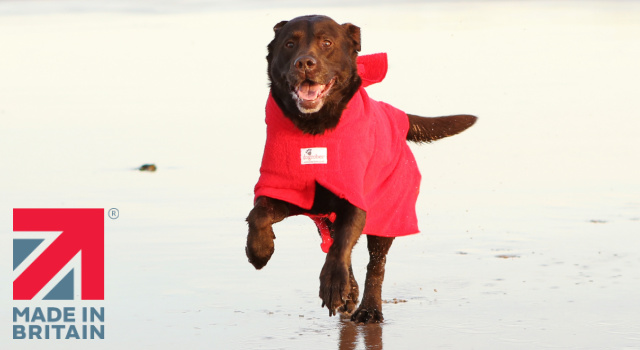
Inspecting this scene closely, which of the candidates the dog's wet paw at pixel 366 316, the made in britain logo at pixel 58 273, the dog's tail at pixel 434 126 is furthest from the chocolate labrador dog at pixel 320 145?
the made in britain logo at pixel 58 273

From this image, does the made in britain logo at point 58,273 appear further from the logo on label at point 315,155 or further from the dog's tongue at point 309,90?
the dog's tongue at point 309,90

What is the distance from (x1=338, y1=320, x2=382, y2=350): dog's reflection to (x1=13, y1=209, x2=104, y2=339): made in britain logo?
41.8 inches

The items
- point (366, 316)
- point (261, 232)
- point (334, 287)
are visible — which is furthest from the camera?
point (366, 316)

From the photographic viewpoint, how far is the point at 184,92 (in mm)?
13211

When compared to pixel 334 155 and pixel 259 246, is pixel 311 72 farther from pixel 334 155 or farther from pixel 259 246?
pixel 259 246

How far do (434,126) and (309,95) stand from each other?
1340 mm

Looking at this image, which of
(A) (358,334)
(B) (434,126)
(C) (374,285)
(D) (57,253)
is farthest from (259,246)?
(D) (57,253)

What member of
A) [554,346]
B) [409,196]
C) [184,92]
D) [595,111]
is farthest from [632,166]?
[184,92]

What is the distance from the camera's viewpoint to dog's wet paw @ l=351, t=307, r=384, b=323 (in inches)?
211

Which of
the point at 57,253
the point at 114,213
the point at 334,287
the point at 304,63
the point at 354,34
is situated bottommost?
the point at 334,287

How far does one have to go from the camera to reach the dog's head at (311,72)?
487 cm

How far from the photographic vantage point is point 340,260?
484 centimetres

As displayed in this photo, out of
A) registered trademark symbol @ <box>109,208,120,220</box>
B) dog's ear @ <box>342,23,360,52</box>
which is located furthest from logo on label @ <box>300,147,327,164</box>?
registered trademark symbol @ <box>109,208,120,220</box>

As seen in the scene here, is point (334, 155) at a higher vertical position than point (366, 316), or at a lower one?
higher
